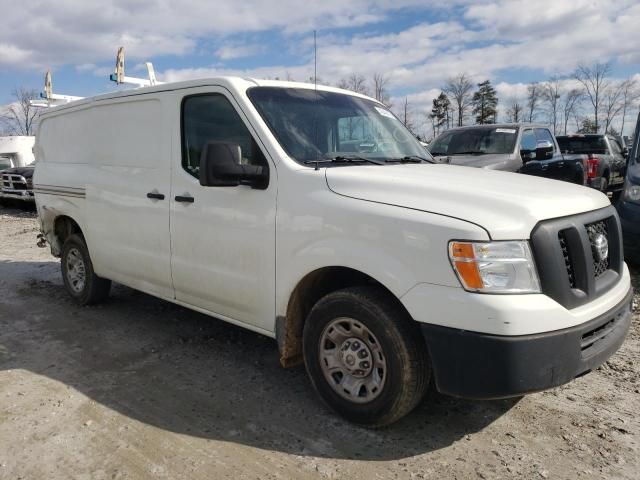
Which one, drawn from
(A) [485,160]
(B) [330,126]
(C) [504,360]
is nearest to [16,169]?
(A) [485,160]

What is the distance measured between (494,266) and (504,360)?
44 centimetres

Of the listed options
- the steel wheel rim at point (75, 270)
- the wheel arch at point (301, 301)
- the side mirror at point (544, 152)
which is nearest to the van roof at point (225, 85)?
the wheel arch at point (301, 301)

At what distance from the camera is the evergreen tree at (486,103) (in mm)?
63312

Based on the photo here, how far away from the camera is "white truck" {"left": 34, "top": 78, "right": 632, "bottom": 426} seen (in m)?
2.61

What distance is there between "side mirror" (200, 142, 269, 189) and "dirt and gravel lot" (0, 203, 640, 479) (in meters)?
1.46

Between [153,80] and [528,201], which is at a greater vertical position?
[153,80]

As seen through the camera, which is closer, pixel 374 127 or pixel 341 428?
pixel 341 428

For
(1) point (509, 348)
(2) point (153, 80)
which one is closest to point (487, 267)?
(1) point (509, 348)

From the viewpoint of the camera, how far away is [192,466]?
9.36 feet

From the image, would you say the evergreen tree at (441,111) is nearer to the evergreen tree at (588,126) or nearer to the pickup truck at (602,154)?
the evergreen tree at (588,126)

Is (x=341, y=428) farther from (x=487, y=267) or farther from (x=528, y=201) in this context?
(x=528, y=201)

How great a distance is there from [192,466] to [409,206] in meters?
1.78

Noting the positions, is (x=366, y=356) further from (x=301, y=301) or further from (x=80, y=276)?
(x=80, y=276)

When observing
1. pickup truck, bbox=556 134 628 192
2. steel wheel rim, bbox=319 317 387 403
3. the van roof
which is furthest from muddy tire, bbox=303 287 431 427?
pickup truck, bbox=556 134 628 192
